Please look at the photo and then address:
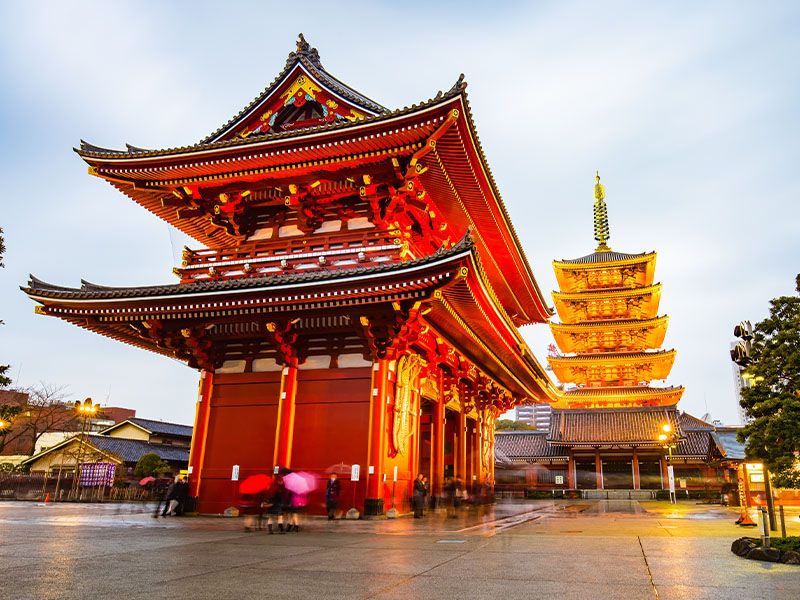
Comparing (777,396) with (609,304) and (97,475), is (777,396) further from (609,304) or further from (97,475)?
(609,304)

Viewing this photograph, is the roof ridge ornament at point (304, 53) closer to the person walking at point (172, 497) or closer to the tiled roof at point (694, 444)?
the person walking at point (172, 497)

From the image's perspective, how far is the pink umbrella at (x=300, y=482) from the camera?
50.8ft

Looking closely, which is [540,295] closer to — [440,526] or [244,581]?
[440,526]

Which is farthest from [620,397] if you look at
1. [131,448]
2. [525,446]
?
[131,448]

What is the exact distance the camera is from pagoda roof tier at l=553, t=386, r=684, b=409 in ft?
171

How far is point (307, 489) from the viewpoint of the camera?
17797 mm

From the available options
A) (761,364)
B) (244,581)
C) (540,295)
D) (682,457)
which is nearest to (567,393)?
(682,457)

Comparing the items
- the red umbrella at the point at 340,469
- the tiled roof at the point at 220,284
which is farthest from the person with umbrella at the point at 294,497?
the tiled roof at the point at 220,284

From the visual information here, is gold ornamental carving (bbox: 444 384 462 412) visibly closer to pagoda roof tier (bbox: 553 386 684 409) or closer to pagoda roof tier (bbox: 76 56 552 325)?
pagoda roof tier (bbox: 76 56 552 325)

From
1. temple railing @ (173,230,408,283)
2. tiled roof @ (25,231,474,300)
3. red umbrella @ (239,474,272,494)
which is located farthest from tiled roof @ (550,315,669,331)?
tiled roof @ (25,231,474,300)

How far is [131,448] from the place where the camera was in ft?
160

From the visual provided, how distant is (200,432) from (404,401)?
22.8 ft

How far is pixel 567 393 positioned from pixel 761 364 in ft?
150

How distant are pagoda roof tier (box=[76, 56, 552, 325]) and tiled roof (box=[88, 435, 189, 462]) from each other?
3052cm
